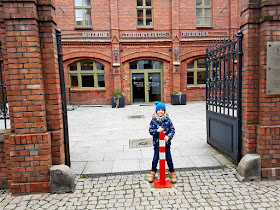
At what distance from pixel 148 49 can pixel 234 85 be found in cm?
→ 1097

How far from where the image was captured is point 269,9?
312 centimetres

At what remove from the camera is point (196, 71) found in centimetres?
1494

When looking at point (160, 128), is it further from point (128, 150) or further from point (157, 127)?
point (128, 150)

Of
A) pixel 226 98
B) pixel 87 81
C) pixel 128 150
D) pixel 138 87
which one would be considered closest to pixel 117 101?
pixel 138 87

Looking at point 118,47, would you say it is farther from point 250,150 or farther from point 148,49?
point 250,150

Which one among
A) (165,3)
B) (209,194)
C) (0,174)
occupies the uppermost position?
(165,3)

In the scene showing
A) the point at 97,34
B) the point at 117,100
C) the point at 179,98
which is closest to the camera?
the point at 117,100

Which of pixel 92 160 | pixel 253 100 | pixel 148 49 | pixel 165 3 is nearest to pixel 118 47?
pixel 148 49

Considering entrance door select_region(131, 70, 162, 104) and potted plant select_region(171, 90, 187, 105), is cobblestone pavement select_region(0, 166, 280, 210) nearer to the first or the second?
potted plant select_region(171, 90, 187, 105)

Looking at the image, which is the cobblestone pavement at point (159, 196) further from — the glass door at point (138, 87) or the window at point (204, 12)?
the window at point (204, 12)

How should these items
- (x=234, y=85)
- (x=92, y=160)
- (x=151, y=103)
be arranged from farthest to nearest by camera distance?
1. (x=151, y=103)
2. (x=92, y=160)
3. (x=234, y=85)

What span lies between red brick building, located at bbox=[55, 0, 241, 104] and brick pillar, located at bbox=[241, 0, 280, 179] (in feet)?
36.1

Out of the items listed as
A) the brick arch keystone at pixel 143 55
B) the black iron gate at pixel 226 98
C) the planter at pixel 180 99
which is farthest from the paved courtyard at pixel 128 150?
the brick arch keystone at pixel 143 55

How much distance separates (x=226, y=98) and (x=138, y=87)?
10.7 meters
